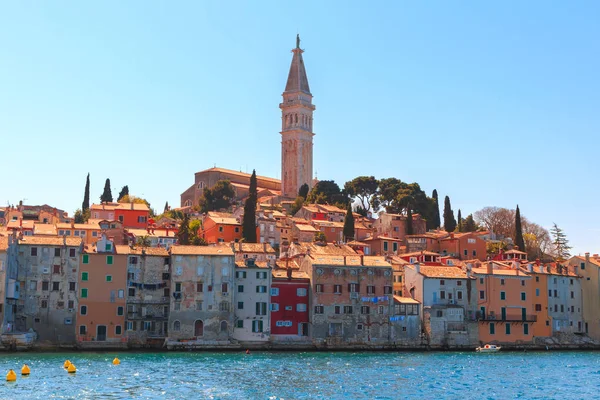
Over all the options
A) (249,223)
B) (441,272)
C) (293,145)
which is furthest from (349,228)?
(293,145)

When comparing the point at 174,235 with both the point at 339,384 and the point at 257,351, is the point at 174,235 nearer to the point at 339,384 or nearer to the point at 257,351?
the point at 257,351

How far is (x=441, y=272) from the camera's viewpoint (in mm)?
69938

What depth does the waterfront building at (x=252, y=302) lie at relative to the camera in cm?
6394

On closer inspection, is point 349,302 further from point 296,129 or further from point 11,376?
point 296,129

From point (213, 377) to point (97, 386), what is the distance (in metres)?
6.52

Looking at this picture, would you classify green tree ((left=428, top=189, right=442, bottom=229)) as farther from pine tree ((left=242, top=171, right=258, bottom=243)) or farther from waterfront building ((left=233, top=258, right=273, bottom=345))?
waterfront building ((left=233, top=258, right=273, bottom=345))

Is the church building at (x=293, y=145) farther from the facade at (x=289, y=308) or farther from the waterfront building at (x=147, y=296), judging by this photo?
the waterfront building at (x=147, y=296)

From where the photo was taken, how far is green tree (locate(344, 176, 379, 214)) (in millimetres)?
110062

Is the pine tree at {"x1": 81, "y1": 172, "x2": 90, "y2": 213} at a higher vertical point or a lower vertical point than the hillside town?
higher

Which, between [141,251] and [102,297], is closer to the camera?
[102,297]

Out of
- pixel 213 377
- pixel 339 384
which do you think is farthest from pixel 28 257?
pixel 339 384

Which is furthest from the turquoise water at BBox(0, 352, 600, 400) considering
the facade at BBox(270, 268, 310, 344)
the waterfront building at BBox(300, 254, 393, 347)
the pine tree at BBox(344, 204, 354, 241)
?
the pine tree at BBox(344, 204, 354, 241)

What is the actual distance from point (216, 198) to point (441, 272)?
162 ft

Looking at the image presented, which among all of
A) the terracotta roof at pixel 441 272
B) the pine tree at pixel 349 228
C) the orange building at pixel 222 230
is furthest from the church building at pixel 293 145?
the terracotta roof at pixel 441 272
